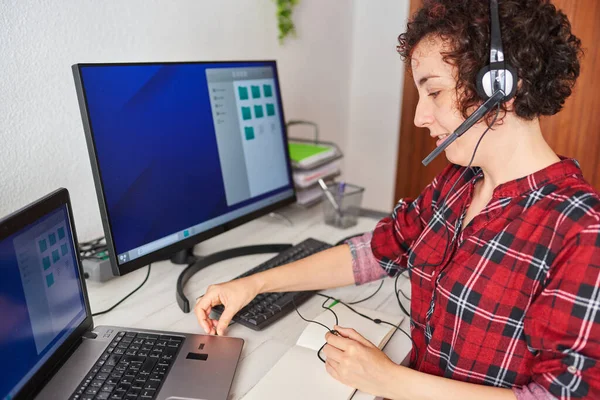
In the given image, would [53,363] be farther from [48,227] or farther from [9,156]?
[9,156]

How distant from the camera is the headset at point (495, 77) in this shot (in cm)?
73

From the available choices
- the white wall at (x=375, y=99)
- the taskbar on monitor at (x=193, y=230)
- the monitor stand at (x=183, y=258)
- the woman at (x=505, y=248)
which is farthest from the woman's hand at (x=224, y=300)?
the white wall at (x=375, y=99)

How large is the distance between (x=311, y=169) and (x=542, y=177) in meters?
0.81

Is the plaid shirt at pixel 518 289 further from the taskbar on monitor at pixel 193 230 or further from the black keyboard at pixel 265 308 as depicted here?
the taskbar on monitor at pixel 193 230

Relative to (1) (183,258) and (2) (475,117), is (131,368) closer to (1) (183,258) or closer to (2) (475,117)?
(1) (183,258)


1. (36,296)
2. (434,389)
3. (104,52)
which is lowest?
(434,389)

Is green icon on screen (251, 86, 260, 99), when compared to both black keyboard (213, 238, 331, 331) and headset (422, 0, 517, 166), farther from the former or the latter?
headset (422, 0, 517, 166)

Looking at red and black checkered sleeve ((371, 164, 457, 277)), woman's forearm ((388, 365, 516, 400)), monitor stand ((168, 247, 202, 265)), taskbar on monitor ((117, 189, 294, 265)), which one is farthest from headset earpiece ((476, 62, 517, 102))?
monitor stand ((168, 247, 202, 265))

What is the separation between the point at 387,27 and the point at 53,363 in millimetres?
1983

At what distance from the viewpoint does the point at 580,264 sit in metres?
0.64

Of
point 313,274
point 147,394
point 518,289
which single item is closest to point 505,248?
point 518,289

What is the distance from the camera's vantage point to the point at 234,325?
0.93 meters

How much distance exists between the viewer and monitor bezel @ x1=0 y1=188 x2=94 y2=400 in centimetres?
65

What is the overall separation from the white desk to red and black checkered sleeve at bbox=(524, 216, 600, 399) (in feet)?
0.87
